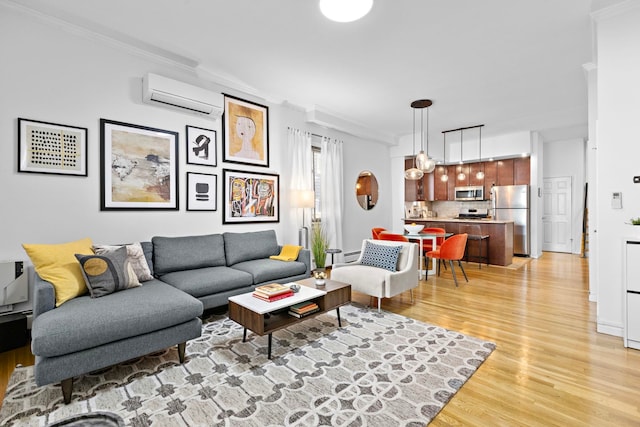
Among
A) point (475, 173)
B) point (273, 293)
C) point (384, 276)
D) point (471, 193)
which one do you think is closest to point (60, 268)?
point (273, 293)

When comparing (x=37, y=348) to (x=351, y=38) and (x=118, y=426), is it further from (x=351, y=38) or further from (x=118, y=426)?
(x=351, y=38)

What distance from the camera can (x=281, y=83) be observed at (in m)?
4.36

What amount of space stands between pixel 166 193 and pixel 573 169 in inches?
360

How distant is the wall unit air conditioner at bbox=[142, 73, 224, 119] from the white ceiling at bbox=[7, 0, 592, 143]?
31 cm

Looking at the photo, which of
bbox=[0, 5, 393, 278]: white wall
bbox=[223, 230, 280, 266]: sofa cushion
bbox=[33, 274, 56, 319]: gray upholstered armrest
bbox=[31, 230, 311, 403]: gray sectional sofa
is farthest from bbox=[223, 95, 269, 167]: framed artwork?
bbox=[33, 274, 56, 319]: gray upholstered armrest

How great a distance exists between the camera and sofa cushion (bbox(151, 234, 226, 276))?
11.2 feet

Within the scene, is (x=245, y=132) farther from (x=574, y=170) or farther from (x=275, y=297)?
(x=574, y=170)

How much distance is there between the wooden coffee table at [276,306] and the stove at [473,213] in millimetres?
6306

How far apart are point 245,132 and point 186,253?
6.46ft

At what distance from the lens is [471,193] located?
8.07 meters

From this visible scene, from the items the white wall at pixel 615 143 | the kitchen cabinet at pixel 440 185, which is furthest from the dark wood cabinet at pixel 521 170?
the white wall at pixel 615 143

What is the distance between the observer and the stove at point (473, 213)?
26.5ft

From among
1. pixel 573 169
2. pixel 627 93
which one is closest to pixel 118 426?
pixel 627 93

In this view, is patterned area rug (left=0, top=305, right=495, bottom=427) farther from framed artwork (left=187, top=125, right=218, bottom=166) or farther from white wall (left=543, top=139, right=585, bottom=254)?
white wall (left=543, top=139, right=585, bottom=254)
